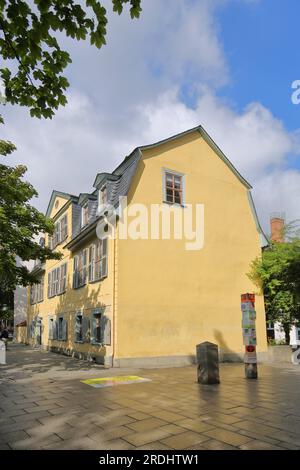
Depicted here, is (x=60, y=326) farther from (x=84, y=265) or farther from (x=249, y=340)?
(x=249, y=340)

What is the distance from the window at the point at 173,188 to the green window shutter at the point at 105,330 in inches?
218

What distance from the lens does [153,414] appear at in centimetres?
674

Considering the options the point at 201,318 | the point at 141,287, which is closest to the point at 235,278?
the point at 201,318

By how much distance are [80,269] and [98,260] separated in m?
2.89

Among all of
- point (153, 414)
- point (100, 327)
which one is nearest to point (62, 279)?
point (100, 327)

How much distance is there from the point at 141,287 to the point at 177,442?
1012 cm

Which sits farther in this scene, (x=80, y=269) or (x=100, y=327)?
(x=80, y=269)

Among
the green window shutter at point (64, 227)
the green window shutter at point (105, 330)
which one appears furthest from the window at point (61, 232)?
the green window shutter at point (105, 330)

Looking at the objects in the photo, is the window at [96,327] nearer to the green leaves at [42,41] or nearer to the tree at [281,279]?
the tree at [281,279]

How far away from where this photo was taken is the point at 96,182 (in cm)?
1828

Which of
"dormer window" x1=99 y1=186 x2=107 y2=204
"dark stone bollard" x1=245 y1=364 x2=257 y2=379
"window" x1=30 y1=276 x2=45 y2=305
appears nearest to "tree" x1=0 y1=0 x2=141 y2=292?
"dark stone bollard" x1=245 y1=364 x2=257 y2=379

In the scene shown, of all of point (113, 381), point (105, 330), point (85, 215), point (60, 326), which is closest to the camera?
point (113, 381)

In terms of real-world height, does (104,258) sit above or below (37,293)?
above
